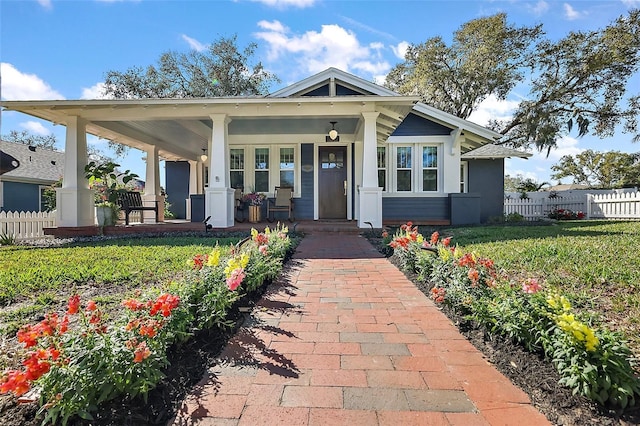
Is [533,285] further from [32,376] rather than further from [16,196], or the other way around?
[16,196]

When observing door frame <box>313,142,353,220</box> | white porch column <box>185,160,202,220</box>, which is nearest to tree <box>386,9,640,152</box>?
door frame <box>313,142,353,220</box>

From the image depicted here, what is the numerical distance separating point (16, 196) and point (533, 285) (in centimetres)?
2075

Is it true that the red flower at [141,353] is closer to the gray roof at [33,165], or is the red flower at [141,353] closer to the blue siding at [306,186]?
the blue siding at [306,186]

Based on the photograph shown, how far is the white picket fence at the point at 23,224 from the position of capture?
25.3 feet

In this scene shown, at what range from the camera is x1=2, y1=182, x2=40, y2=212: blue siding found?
49.9 feet

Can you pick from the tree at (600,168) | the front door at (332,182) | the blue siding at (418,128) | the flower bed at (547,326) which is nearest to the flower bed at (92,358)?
the flower bed at (547,326)

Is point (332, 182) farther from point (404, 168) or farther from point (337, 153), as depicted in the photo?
point (404, 168)

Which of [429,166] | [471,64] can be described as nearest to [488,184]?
[429,166]

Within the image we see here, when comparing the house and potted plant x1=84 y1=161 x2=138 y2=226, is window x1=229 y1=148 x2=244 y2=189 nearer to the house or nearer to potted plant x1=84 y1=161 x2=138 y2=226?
the house

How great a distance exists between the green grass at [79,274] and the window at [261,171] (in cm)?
450

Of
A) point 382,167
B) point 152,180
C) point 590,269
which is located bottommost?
point 590,269

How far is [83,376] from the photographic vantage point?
4.41 feet

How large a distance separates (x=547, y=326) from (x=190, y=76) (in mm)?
22356

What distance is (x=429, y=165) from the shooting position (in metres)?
10.1
